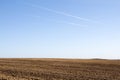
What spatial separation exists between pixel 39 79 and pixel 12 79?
244cm

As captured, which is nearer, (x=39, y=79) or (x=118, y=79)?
(x=39, y=79)

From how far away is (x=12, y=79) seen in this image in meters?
20.0

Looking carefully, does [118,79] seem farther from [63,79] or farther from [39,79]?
[39,79]

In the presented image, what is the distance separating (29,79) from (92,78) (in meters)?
6.19

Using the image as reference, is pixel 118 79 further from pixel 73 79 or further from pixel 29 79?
pixel 29 79

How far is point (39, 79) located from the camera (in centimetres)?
2047

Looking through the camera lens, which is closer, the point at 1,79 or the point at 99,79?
the point at 1,79

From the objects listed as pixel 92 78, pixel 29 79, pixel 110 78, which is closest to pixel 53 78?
pixel 29 79

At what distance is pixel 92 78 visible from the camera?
2183cm

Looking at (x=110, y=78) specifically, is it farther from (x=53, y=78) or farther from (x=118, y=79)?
(x=53, y=78)

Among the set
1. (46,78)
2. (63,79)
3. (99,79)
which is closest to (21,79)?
(46,78)

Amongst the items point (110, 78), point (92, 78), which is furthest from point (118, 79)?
point (92, 78)

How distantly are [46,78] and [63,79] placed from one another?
1675mm

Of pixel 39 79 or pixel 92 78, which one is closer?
pixel 39 79
